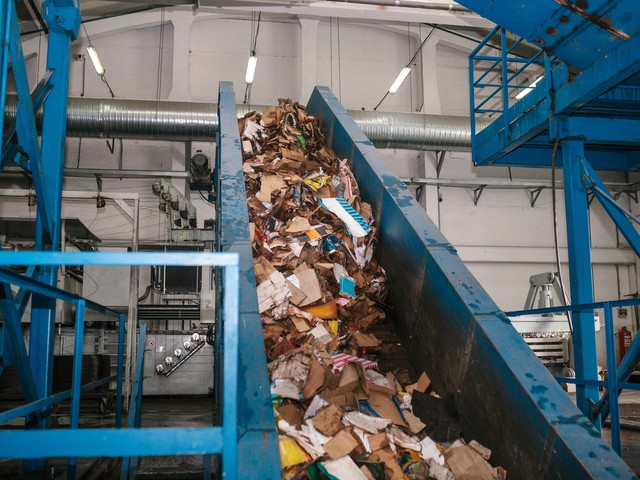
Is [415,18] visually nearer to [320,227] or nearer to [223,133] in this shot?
[223,133]

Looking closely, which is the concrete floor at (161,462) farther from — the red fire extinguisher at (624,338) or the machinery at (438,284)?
the red fire extinguisher at (624,338)

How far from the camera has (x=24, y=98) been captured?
3938mm

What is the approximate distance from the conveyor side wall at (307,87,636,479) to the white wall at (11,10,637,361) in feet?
34.3

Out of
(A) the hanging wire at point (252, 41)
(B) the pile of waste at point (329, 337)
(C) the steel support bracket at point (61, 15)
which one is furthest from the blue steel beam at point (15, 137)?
(A) the hanging wire at point (252, 41)

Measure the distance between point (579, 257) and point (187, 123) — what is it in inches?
365

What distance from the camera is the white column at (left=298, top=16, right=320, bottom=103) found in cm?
1436

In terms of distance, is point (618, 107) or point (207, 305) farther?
point (207, 305)

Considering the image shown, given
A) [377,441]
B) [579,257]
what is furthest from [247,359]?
[579,257]

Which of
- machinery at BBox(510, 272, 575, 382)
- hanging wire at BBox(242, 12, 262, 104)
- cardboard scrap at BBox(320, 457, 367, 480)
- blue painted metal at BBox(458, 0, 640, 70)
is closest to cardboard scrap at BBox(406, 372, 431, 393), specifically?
cardboard scrap at BBox(320, 457, 367, 480)

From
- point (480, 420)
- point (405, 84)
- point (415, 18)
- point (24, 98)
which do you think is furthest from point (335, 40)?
point (480, 420)

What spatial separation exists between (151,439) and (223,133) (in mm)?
3962

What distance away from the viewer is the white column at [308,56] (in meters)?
14.4

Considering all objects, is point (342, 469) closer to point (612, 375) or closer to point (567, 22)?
point (612, 375)

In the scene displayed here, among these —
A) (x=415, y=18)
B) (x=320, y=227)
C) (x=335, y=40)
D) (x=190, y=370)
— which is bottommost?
(x=190, y=370)
